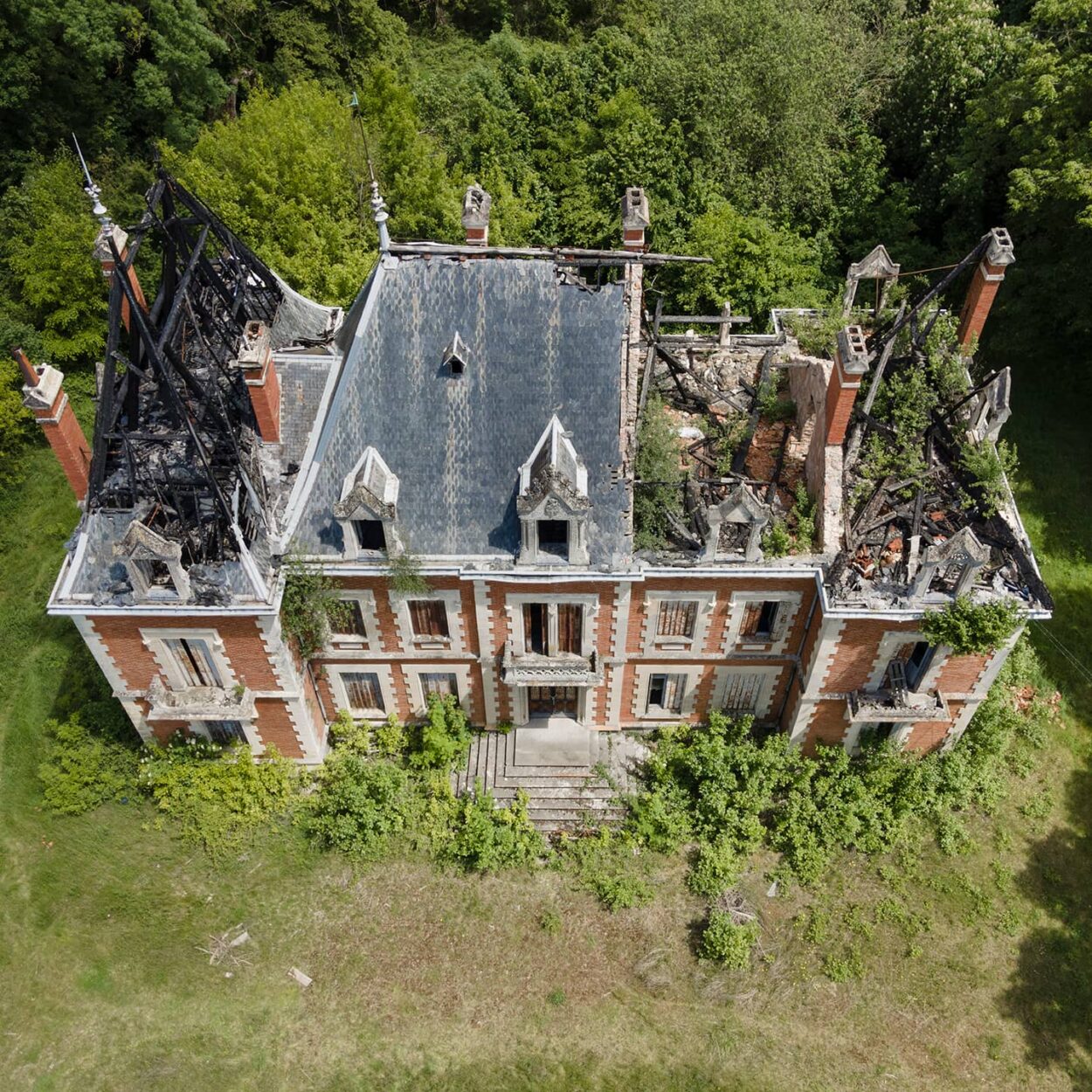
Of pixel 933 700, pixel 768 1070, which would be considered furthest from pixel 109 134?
pixel 768 1070

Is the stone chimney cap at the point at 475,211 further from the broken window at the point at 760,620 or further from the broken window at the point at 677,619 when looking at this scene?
the broken window at the point at 760,620

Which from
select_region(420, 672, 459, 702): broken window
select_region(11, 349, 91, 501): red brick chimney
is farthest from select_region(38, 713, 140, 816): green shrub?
select_region(420, 672, 459, 702): broken window

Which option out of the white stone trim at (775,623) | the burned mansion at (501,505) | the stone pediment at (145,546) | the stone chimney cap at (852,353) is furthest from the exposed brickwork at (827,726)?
the stone pediment at (145,546)

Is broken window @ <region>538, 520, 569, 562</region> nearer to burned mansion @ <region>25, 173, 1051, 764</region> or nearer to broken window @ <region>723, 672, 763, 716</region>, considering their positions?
burned mansion @ <region>25, 173, 1051, 764</region>

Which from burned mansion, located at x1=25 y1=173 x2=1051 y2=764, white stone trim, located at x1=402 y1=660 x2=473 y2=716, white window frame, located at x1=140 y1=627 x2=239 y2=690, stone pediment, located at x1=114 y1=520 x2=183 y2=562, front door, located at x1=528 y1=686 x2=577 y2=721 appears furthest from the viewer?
front door, located at x1=528 y1=686 x2=577 y2=721

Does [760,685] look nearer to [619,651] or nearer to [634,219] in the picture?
[619,651]

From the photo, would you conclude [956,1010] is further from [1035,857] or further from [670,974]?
[670,974]
